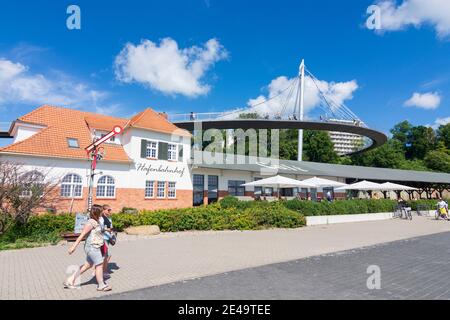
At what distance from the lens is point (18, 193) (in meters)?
12.1

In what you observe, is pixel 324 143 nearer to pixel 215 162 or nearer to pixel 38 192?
pixel 215 162

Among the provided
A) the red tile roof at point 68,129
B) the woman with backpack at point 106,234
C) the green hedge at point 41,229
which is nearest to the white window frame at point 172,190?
the red tile roof at point 68,129

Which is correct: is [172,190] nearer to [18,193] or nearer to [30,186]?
[30,186]

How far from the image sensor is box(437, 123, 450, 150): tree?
7919 centimetres

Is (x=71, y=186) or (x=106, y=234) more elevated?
(x=71, y=186)

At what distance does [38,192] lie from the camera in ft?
41.1

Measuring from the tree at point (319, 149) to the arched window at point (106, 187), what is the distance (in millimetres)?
47416

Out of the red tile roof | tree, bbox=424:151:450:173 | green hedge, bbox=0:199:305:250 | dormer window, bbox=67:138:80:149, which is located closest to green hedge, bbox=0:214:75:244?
green hedge, bbox=0:199:305:250

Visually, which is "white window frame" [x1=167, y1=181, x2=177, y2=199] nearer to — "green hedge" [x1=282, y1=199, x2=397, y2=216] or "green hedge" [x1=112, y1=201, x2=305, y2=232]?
"green hedge" [x1=112, y1=201, x2=305, y2=232]

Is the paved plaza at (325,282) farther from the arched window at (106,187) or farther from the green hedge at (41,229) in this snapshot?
the arched window at (106,187)

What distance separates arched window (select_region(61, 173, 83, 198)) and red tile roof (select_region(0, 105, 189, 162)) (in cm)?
124

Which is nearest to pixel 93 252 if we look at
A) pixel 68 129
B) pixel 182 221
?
pixel 182 221

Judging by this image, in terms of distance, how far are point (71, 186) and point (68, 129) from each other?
4.38 metres
